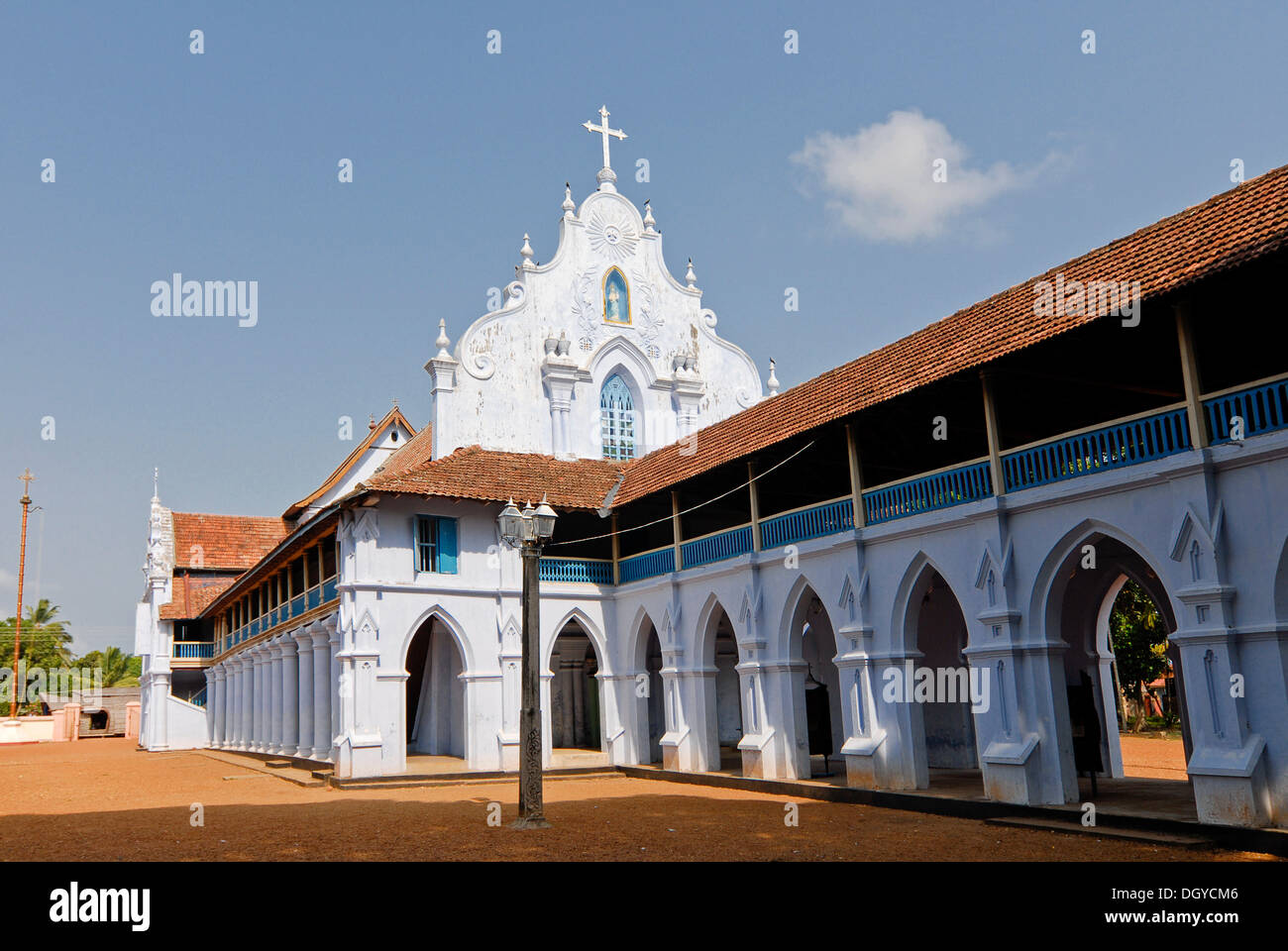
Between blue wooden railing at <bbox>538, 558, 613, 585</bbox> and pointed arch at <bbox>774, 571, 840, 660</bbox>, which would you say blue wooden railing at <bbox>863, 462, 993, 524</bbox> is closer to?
pointed arch at <bbox>774, 571, 840, 660</bbox>

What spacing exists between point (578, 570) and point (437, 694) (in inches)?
203

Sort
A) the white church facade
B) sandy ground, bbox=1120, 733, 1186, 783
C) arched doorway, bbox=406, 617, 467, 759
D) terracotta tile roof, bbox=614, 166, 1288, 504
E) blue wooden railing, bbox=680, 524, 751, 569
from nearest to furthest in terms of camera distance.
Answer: terracotta tile roof, bbox=614, 166, 1288, 504 < the white church facade < sandy ground, bbox=1120, 733, 1186, 783 < blue wooden railing, bbox=680, 524, 751, 569 < arched doorway, bbox=406, 617, 467, 759

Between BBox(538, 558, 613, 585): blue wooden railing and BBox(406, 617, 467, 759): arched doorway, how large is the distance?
289 cm

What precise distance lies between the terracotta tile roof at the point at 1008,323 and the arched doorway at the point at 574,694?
852 centimetres

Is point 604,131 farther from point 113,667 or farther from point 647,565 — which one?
point 113,667

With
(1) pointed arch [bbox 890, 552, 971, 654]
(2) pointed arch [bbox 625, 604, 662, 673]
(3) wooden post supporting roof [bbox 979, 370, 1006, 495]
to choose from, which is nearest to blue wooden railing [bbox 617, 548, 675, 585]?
(2) pointed arch [bbox 625, 604, 662, 673]

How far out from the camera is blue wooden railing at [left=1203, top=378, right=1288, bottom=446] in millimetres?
10383

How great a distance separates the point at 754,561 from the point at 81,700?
5053 centimetres

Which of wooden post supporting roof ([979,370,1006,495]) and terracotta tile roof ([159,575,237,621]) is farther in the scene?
terracotta tile roof ([159,575,237,621])

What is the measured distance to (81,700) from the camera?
56062mm

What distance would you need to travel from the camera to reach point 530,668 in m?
12.9

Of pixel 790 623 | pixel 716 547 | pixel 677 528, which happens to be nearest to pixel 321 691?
pixel 677 528

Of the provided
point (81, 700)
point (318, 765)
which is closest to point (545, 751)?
point (318, 765)
